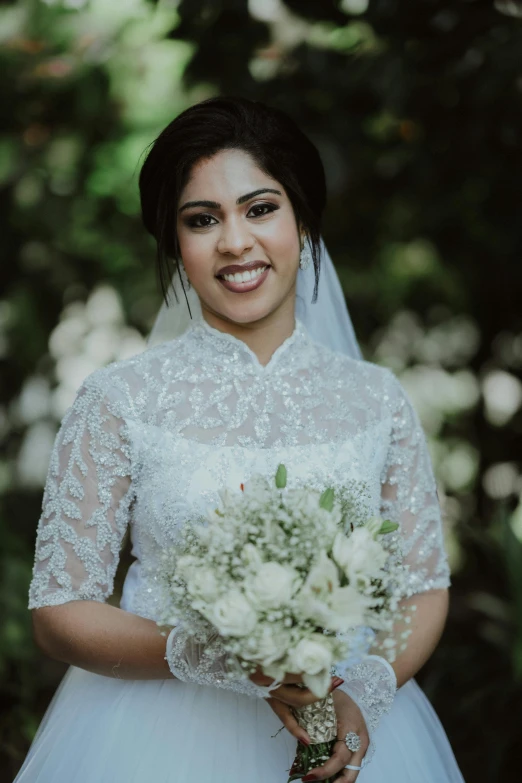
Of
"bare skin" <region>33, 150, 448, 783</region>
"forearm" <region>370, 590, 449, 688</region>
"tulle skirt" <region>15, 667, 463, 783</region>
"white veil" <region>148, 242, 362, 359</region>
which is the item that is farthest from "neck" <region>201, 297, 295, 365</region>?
"tulle skirt" <region>15, 667, 463, 783</region>

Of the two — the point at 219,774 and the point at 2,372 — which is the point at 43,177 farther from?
the point at 219,774

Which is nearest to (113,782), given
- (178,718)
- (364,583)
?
(178,718)

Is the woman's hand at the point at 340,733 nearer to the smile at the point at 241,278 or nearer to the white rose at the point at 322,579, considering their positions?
the white rose at the point at 322,579

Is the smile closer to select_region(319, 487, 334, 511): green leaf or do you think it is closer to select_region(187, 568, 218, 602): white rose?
select_region(319, 487, 334, 511): green leaf

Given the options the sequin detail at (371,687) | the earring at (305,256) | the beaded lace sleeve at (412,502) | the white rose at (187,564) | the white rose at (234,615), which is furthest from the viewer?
the earring at (305,256)

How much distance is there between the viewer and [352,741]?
6.30 feet

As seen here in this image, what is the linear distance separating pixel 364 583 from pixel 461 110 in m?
2.37

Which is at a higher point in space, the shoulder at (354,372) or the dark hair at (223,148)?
the dark hair at (223,148)

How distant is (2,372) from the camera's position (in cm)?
512

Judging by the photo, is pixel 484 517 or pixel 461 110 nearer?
pixel 461 110

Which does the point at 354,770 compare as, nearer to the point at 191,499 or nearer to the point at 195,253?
the point at 191,499

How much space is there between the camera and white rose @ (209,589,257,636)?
1471 mm

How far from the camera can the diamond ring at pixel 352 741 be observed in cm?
191

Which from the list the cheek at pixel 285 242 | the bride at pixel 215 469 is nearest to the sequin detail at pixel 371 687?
the bride at pixel 215 469
